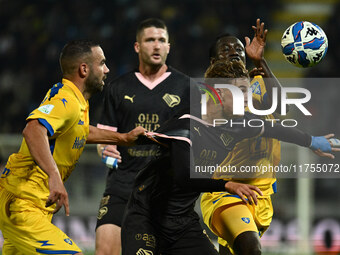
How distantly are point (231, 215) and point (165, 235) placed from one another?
3.06 ft

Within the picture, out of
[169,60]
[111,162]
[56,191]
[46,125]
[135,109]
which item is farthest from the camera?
[169,60]

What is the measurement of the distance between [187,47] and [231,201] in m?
7.96

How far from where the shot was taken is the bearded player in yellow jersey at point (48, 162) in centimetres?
380

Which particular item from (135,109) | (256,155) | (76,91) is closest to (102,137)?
(76,91)

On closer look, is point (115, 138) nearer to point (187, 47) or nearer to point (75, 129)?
point (75, 129)

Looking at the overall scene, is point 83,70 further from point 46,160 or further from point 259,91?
point 259,91

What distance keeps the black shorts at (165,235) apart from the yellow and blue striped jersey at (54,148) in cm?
62

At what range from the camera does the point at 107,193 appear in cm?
575

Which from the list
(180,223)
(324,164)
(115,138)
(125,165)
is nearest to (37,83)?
(324,164)

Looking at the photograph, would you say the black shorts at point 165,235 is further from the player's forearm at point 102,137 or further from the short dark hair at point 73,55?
the short dark hair at point 73,55

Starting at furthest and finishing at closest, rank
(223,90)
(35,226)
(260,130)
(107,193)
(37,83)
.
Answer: (37,83) < (107,193) < (260,130) < (223,90) < (35,226)

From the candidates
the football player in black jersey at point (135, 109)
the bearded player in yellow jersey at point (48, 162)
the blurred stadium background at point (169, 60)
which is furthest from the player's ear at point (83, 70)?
the blurred stadium background at point (169, 60)

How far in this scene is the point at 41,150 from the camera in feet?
12.3

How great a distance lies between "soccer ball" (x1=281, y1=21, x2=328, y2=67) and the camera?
5348 mm
